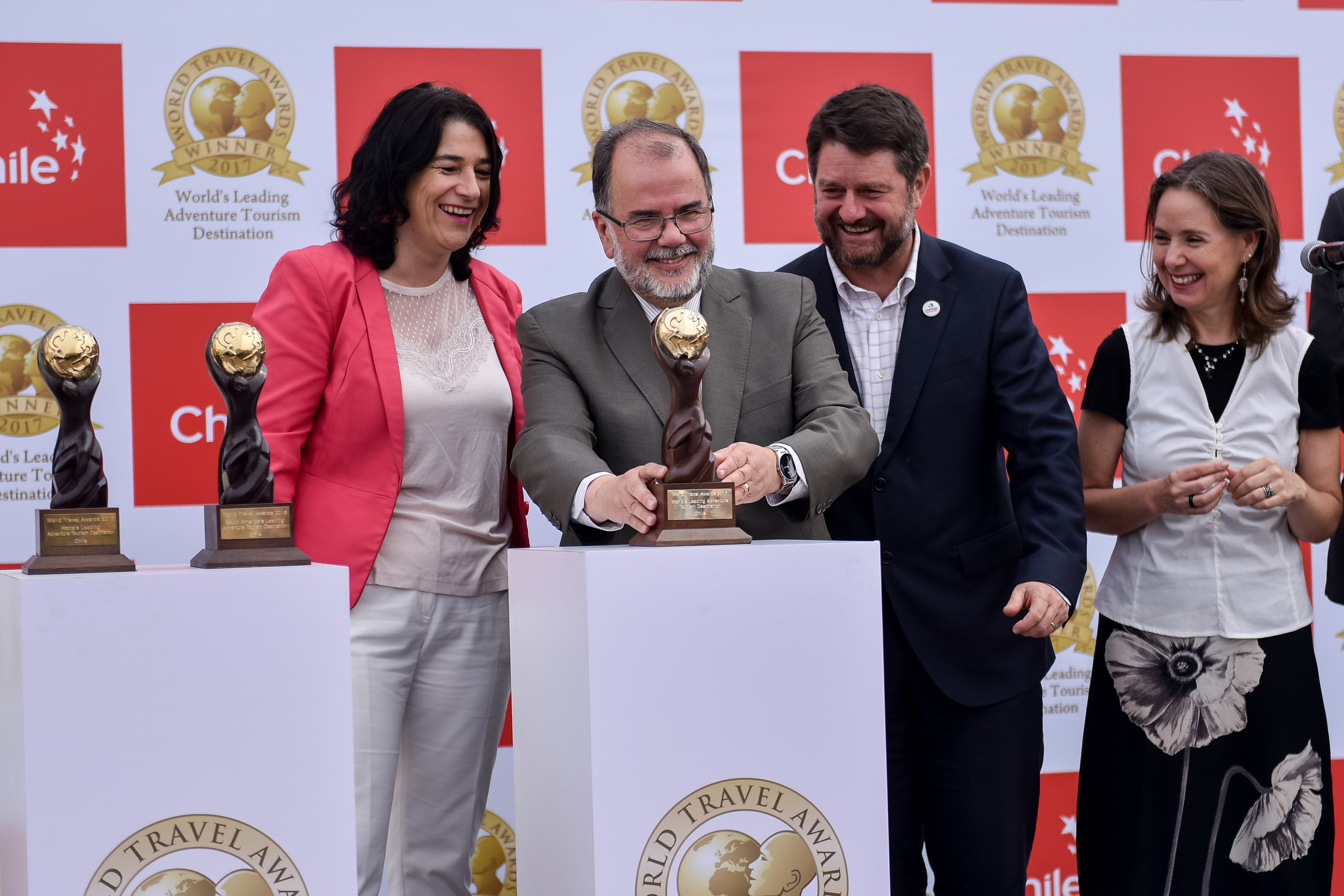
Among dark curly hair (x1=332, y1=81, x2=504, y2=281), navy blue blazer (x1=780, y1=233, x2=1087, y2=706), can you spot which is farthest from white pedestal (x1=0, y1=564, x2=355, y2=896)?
navy blue blazer (x1=780, y1=233, x2=1087, y2=706)

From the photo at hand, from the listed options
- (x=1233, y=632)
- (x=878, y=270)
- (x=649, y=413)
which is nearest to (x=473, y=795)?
(x=649, y=413)

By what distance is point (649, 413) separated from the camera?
1.87m

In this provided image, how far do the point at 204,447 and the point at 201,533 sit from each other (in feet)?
0.66

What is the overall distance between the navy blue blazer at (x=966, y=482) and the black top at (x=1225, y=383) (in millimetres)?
232

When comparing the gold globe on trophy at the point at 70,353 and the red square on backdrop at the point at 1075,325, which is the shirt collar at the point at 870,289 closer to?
the red square on backdrop at the point at 1075,325

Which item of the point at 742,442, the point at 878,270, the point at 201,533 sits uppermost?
the point at 878,270

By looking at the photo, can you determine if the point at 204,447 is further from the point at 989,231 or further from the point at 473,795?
the point at 989,231

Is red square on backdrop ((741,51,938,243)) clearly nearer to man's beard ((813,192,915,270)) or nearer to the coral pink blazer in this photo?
man's beard ((813,192,915,270))

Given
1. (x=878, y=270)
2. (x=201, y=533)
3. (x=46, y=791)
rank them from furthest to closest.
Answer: (x=201, y=533) → (x=878, y=270) → (x=46, y=791)

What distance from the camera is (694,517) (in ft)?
4.85

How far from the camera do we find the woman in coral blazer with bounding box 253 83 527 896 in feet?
6.98

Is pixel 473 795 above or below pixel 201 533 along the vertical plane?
below

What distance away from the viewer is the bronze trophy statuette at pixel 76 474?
1.39 m

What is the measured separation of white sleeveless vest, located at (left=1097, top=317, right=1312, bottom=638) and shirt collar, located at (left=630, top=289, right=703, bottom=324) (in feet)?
3.11
